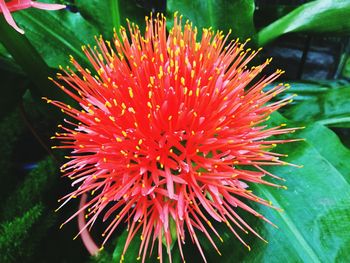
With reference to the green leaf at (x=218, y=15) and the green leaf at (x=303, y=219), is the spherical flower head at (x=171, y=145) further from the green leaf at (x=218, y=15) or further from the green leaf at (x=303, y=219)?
the green leaf at (x=218, y=15)

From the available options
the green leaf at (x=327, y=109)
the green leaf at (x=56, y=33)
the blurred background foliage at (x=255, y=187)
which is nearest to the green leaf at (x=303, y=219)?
the blurred background foliage at (x=255, y=187)

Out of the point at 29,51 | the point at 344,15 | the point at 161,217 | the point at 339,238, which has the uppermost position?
the point at 29,51

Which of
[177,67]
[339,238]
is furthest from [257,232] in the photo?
[177,67]

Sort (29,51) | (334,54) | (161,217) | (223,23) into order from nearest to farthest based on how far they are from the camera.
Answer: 1. (161,217)
2. (29,51)
3. (223,23)
4. (334,54)

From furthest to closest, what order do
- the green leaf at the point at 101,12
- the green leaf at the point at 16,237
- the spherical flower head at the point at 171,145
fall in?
the green leaf at the point at 101,12
the green leaf at the point at 16,237
the spherical flower head at the point at 171,145

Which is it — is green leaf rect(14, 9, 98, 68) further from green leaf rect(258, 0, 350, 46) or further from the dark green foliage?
green leaf rect(258, 0, 350, 46)

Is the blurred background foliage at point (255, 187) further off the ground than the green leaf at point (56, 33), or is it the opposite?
the green leaf at point (56, 33)

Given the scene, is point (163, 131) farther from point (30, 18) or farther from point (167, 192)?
point (30, 18)

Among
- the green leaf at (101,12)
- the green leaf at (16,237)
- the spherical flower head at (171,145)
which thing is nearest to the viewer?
the spherical flower head at (171,145)
